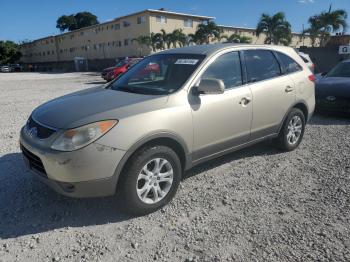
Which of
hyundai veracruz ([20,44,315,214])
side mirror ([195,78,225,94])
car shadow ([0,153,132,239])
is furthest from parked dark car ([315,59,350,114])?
car shadow ([0,153,132,239])

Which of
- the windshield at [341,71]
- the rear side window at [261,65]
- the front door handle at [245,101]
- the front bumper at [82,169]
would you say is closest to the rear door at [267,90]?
the rear side window at [261,65]

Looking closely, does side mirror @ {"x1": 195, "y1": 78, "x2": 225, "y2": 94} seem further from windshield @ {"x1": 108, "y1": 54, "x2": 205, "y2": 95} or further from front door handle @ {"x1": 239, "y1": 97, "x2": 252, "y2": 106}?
front door handle @ {"x1": 239, "y1": 97, "x2": 252, "y2": 106}

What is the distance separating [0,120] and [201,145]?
6635 millimetres

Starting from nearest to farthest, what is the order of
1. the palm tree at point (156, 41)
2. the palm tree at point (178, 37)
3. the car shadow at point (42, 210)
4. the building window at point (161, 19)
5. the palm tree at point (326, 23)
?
the car shadow at point (42, 210), the palm tree at point (326, 23), the palm tree at point (178, 37), the palm tree at point (156, 41), the building window at point (161, 19)

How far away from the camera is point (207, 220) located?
11.3 ft

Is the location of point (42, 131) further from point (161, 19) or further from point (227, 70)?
point (161, 19)

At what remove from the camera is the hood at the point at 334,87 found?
764 centimetres

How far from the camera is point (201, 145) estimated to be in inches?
153

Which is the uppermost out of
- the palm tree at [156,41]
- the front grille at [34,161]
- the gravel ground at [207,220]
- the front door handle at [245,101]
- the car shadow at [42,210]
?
the palm tree at [156,41]

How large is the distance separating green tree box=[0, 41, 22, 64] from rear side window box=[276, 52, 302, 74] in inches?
3293

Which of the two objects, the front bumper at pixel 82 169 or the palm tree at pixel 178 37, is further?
the palm tree at pixel 178 37

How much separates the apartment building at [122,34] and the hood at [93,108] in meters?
44.3

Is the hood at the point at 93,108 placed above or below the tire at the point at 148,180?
above

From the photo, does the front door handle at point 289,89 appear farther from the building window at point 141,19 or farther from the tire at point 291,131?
the building window at point 141,19
